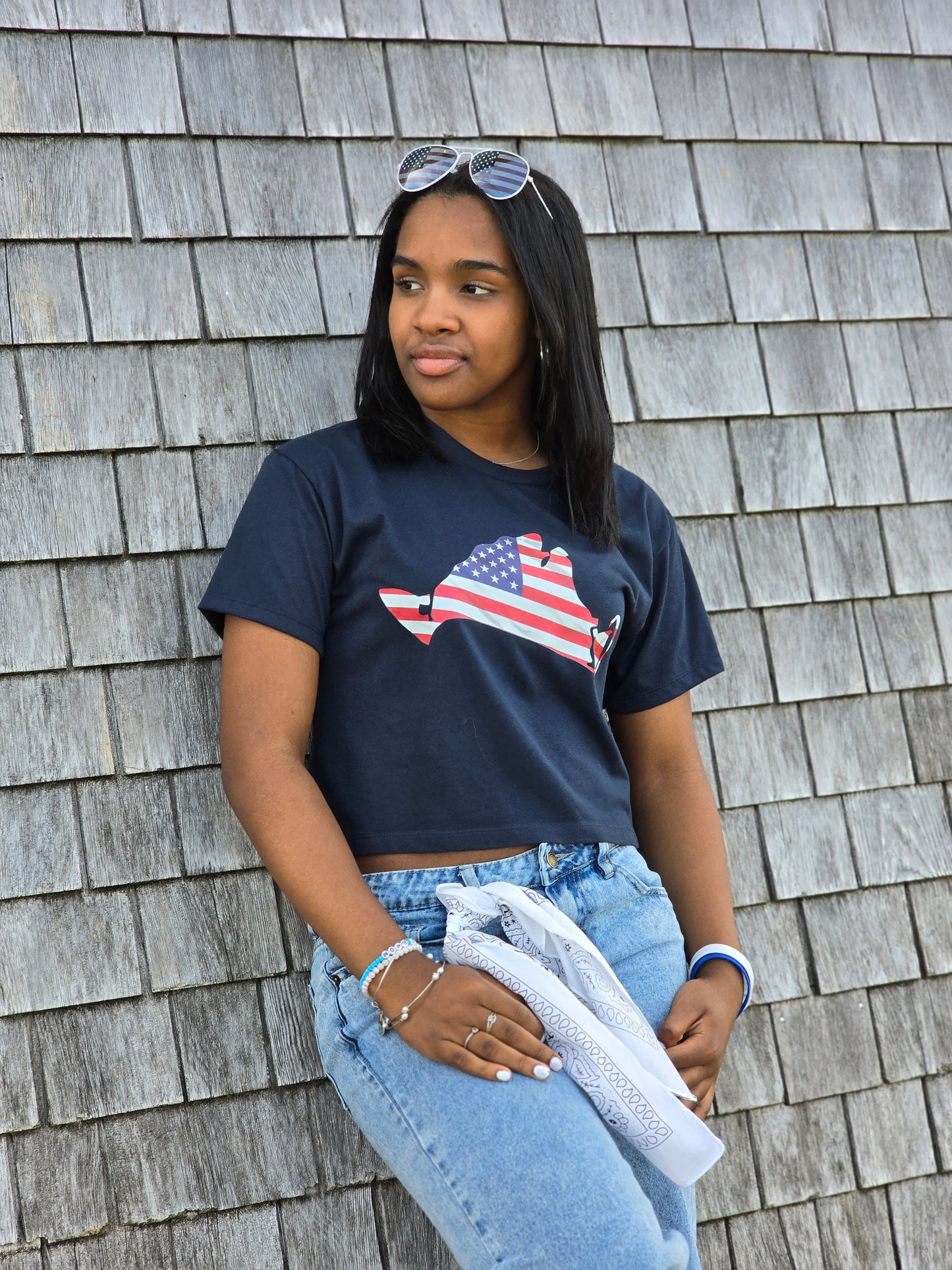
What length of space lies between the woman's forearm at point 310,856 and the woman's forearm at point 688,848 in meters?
0.60

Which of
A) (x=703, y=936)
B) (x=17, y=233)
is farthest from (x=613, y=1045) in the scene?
(x=17, y=233)

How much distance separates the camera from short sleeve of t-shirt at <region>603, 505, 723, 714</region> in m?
1.99

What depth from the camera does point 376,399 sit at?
1.84 meters

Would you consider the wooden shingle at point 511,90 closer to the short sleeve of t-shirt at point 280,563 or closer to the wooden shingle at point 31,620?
the short sleeve of t-shirt at point 280,563

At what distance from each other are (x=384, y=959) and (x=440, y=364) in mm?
862

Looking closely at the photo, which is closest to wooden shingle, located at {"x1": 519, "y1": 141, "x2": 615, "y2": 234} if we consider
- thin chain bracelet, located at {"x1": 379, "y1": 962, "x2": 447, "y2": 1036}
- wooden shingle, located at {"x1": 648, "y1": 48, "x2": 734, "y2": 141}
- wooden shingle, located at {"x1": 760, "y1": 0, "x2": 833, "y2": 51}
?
wooden shingle, located at {"x1": 648, "y1": 48, "x2": 734, "y2": 141}

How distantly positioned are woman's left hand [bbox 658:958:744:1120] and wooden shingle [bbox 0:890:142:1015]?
841 millimetres

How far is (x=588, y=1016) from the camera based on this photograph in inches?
58.0

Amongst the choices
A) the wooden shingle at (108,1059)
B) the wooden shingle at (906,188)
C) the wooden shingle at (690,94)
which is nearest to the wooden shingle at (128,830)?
the wooden shingle at (108,1059)

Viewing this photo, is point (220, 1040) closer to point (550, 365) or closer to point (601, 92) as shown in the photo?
point (550, 365)

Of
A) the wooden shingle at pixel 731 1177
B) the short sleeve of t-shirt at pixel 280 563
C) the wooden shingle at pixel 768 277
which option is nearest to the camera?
the short sleeve of t-shirt at pixel 280 563

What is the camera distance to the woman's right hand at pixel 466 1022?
1432 millimetres

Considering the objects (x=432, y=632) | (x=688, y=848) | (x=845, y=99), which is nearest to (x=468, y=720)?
(x=432, y=632)

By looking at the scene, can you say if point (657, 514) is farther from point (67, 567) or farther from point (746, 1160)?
point (746, 1160)
